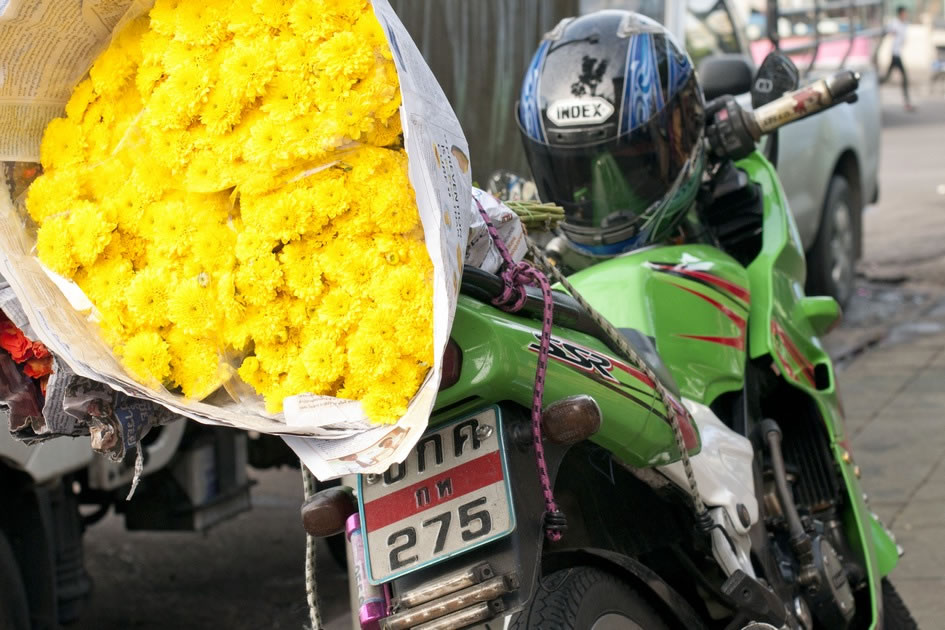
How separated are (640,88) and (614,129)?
119mm

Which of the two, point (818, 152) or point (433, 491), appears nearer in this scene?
point (433, 491)

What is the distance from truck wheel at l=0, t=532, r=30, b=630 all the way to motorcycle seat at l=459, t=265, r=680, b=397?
6.77 ft

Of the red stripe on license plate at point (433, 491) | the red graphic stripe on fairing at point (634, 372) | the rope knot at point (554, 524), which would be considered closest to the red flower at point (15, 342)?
the red stripe on license plate at point (433, 491)

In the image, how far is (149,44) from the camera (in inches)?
68.3

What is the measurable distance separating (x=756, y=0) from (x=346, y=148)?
17095 mm

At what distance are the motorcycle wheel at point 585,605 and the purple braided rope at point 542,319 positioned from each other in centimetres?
8

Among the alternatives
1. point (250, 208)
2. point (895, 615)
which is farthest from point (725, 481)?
point (250, 208)

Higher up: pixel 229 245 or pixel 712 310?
pixel 229 245

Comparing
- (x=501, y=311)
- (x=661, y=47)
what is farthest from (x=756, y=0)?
(x=501, y=311)

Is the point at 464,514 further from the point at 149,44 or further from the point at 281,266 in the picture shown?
the point at 149,44

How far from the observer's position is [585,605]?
74.6 inches

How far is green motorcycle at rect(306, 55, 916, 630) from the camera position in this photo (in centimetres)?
180

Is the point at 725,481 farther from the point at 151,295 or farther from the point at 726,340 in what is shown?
the point at 151,295

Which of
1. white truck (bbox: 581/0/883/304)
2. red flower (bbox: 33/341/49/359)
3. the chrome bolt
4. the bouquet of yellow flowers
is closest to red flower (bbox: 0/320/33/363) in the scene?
red flower (bbox: 33/341/49/359)
